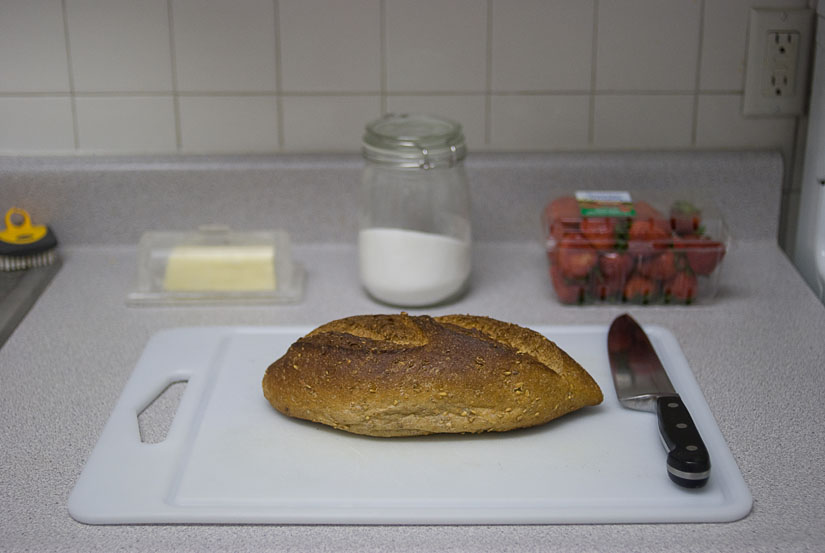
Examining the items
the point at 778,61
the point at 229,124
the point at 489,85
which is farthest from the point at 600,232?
the point at 229,124

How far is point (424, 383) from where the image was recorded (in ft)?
2.89

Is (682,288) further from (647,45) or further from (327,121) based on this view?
(327,121)

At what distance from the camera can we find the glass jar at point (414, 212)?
1.15 meters

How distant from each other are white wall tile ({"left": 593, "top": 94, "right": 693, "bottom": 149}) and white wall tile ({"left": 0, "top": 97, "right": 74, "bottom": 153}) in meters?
0.77

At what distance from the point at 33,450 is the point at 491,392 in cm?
44

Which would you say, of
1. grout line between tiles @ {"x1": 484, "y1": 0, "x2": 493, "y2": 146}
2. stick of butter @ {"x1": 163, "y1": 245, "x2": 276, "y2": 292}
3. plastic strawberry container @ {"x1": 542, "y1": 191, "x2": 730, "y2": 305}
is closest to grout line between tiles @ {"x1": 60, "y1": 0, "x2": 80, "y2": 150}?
stick of butter @ {"x1": 163, "y1": 245, "x2": 276, "y2": 292}

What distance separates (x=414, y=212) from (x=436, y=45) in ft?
0.90

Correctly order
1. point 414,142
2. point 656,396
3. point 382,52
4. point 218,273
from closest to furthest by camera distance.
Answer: point 656,396 < point 414,142 < point 218,273 < point 382,52

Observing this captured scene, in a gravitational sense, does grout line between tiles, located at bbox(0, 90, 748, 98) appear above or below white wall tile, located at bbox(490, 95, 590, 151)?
above

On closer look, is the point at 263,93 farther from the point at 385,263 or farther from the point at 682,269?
the point at 682,269

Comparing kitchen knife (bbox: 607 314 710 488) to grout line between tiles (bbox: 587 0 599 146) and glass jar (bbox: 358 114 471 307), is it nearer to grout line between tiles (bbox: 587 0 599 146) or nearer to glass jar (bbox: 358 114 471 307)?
A: glass jar (bbox: 358 114 471 307)

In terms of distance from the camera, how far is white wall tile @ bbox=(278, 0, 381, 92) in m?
1.31

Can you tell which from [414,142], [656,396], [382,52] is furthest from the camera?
[382,52]

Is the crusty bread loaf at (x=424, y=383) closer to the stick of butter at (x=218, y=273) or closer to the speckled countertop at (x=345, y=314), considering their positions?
the speckled countertop at (x=345, y=314)
